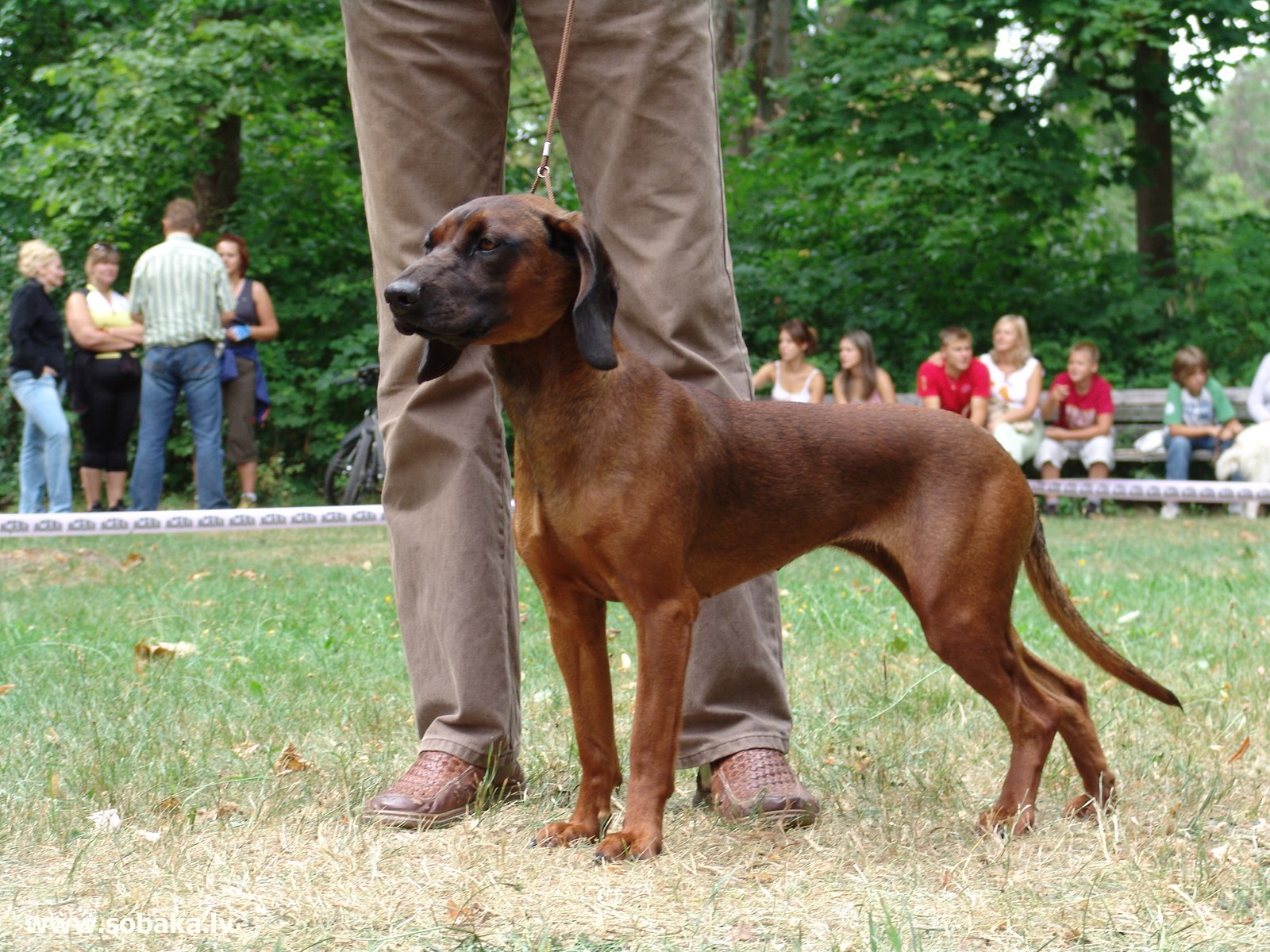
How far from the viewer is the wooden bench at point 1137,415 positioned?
45.2 feet

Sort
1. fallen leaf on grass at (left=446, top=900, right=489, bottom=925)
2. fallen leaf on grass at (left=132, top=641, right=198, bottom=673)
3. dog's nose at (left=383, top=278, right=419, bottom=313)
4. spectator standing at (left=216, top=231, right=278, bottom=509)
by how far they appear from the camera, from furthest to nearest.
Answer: spectator standing at (left=216, top=231, right=278, bottom=509) → fallen leaf on grass at (left=132, top=641, right=198, bottom=673) → dog's nose at (left=383, top=278, right=419, bottom=313) → fallen leaf on grass at (left=446, top=900, right=489, bottom=925)

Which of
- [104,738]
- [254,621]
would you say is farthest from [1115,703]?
[254,621]

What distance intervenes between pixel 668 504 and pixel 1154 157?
14.0 m

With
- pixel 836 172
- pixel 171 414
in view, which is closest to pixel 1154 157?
pixel 836 172

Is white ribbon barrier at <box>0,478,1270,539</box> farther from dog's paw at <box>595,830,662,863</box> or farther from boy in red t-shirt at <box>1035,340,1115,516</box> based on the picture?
dog's paw at <box>595,830,662,863</box>

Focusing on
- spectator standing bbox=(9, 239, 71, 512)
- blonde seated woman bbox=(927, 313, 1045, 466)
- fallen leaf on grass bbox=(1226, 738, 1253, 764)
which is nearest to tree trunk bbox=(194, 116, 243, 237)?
spectator standing bbox=(9, 239, 71, 512)

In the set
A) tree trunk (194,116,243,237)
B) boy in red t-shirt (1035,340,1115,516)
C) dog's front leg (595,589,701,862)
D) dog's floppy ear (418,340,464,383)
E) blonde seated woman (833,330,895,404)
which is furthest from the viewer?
tree trunk (194,116,243,237)

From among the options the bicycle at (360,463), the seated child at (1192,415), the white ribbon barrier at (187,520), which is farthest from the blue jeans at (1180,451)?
the white ribbon barrier at (187,520)

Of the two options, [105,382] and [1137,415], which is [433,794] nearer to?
[105,382]

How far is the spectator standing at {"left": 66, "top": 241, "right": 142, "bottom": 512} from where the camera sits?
38.1 ft

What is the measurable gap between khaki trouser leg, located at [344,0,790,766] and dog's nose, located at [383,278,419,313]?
0.70 m

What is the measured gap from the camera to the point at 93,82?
14016mm

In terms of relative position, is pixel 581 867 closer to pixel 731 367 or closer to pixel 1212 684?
pixel 731 367

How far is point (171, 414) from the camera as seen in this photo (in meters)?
11.3
